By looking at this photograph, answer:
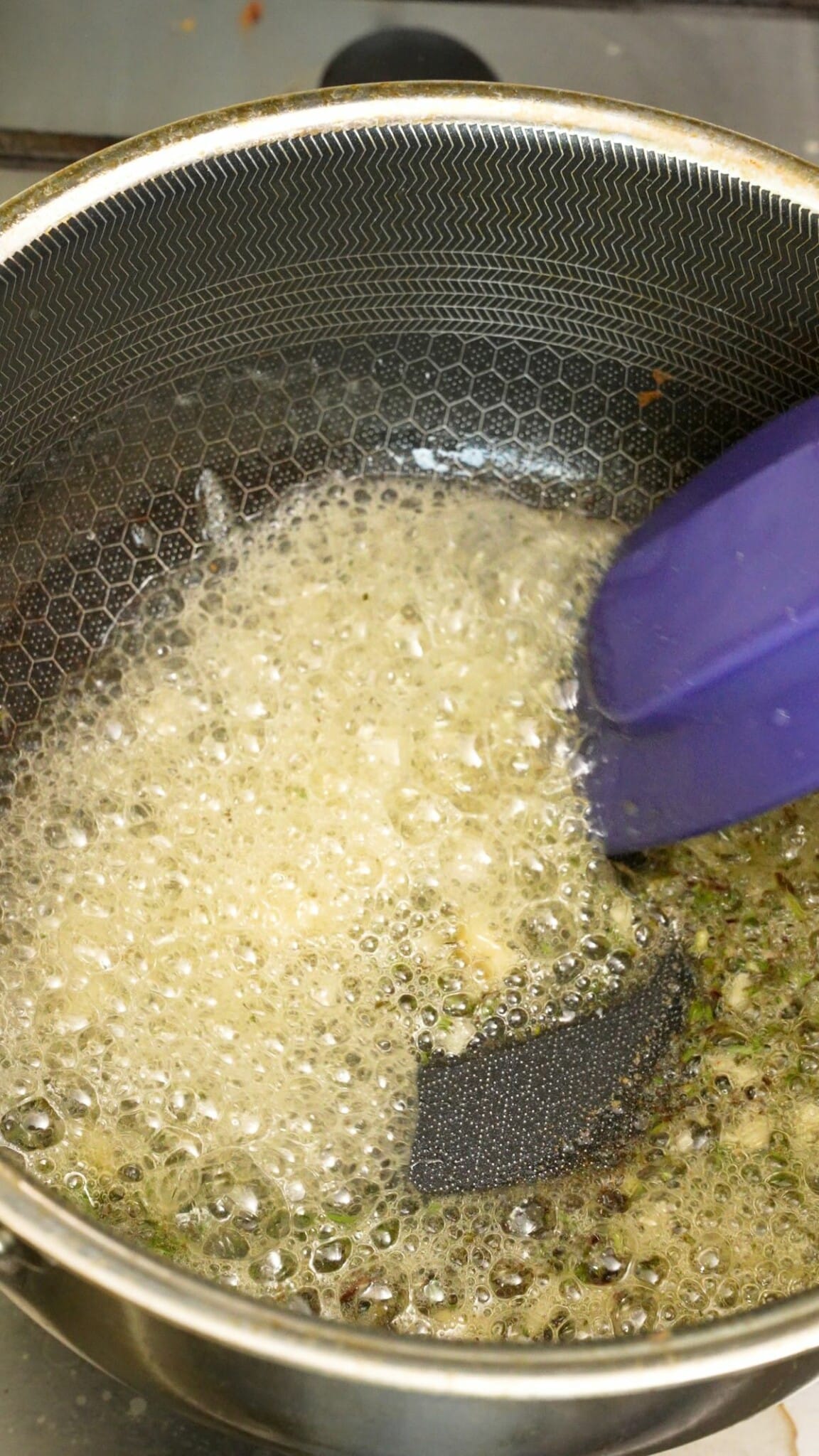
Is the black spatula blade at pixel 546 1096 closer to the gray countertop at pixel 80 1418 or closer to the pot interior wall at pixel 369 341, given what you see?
the gray countertop at pixel 80 1418

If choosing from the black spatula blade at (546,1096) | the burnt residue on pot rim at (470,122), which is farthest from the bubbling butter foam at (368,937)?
the burnt residue on pot rim at (470,122)

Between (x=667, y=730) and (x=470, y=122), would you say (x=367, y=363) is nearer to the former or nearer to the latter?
(x=470, y=122)

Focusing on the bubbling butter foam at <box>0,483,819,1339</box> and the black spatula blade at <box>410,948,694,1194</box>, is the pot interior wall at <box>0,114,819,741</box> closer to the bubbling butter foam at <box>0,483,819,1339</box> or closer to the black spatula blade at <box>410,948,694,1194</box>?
the bubbling butter foam at <box>0,483,819,1339</box>

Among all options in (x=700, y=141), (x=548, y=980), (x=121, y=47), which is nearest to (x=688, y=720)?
(x=548, y=980)

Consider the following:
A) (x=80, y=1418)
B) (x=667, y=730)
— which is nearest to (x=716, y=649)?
(x=667, y=730)

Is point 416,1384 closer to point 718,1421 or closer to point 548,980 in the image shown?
point 718,1421

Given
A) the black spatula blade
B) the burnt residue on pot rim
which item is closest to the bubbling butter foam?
the black spatula blade
